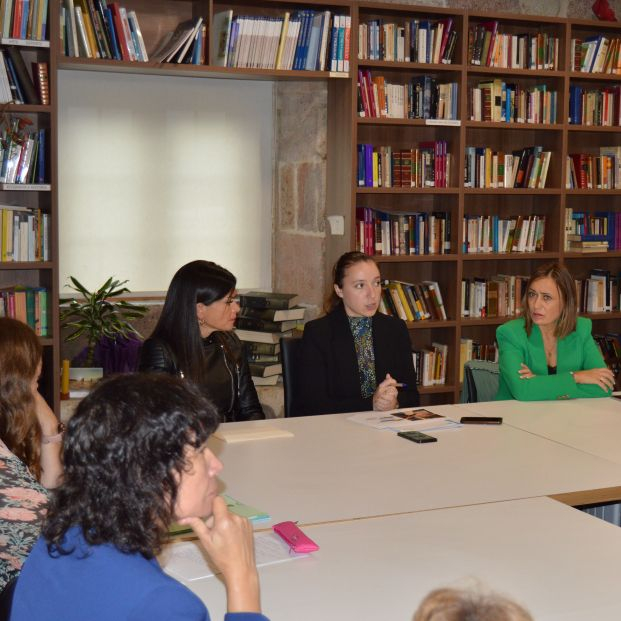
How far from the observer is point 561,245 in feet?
17.3

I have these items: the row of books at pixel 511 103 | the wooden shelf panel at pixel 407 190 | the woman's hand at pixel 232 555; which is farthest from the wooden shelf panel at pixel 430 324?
the woman's hand at pixel 232 555

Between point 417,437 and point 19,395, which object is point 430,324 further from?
point 19,395

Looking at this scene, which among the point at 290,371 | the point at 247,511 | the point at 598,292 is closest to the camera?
the point at 247,511

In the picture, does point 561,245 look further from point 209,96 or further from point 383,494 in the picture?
point 383,494

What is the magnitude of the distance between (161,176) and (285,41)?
0.97 metres

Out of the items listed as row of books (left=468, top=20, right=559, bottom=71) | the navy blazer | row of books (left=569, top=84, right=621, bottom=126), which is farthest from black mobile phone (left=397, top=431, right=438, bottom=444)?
row of books (left=569, top=84, right=621, bottom=126)

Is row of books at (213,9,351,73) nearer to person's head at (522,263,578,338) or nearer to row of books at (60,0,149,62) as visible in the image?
row of books at (60,0,149,62)

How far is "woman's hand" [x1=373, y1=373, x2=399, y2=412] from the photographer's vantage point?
3297mm

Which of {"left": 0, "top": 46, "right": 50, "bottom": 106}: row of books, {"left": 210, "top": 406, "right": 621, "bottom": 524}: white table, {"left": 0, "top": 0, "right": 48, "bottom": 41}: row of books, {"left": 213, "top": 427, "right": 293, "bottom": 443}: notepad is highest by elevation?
{"left": 0, "top": 0, "right": 48, "bottom": 41}: row of books

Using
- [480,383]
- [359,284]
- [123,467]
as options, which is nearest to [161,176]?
[359,284]

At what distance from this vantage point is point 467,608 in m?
0.87

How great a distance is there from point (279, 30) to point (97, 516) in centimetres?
372

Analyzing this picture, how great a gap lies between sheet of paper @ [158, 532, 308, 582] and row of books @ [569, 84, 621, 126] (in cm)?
389

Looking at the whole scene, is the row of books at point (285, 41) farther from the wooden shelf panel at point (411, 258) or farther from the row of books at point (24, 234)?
the row of books at point (24, 234)
